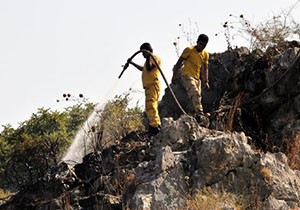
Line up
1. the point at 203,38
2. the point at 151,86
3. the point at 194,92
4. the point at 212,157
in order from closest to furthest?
1. the point at 212,157
2. the point at 151,86
3. the point at 203,38
4. the point at 194,92

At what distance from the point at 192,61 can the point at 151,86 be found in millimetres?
970

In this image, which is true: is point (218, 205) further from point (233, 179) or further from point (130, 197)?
point (130, 197)

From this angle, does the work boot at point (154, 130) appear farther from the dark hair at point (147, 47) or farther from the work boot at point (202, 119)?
the dark hair at point (147, 47)

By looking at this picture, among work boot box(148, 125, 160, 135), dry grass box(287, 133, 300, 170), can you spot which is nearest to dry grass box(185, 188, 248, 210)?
dry grass box(287, 133, 300, 170)

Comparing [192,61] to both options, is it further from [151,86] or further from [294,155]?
[294,155]

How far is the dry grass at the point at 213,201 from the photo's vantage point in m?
8.02

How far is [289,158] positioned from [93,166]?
2898 millimetres

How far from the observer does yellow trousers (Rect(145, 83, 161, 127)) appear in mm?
11461

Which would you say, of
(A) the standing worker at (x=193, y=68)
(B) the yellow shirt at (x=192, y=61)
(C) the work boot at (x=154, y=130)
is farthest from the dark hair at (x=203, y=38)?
(C) the work boot at (x=154, y=130)

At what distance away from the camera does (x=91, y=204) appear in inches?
392

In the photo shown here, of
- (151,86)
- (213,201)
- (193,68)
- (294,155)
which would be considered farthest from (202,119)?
(213,201)

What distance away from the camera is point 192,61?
12164mm

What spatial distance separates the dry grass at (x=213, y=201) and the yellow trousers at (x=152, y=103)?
118 inches

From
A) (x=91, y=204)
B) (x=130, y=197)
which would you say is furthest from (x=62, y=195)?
(x=130, y=197)
